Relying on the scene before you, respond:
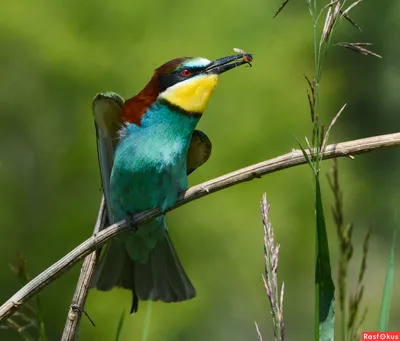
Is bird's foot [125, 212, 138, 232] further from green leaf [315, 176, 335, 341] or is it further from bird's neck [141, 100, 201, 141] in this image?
green leaf [315, 176, 335, 341]

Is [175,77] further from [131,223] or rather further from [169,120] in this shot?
[131,223]

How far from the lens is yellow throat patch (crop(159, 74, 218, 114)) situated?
236cm

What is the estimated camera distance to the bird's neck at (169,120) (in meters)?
2.38

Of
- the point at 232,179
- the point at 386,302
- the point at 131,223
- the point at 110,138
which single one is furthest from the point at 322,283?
the point at 110,138

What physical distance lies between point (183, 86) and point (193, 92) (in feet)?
0.11

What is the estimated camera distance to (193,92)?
2361mm

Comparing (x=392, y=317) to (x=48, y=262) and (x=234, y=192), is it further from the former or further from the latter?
(x=48, y=262)

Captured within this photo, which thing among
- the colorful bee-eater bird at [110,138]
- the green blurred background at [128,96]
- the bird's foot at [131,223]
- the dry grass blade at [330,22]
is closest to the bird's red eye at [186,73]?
the colorful bee-eater bird at [110,138]

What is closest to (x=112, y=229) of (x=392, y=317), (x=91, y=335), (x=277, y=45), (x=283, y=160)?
(x=283, y=160)

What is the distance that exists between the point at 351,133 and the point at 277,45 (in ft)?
9.80

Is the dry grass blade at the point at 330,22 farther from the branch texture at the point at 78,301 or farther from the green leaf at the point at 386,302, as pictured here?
the branch texture at the point at 78,301

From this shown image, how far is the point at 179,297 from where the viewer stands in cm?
257

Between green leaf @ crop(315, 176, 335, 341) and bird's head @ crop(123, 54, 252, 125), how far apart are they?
3.46ft

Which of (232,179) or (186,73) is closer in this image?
(232,179)
